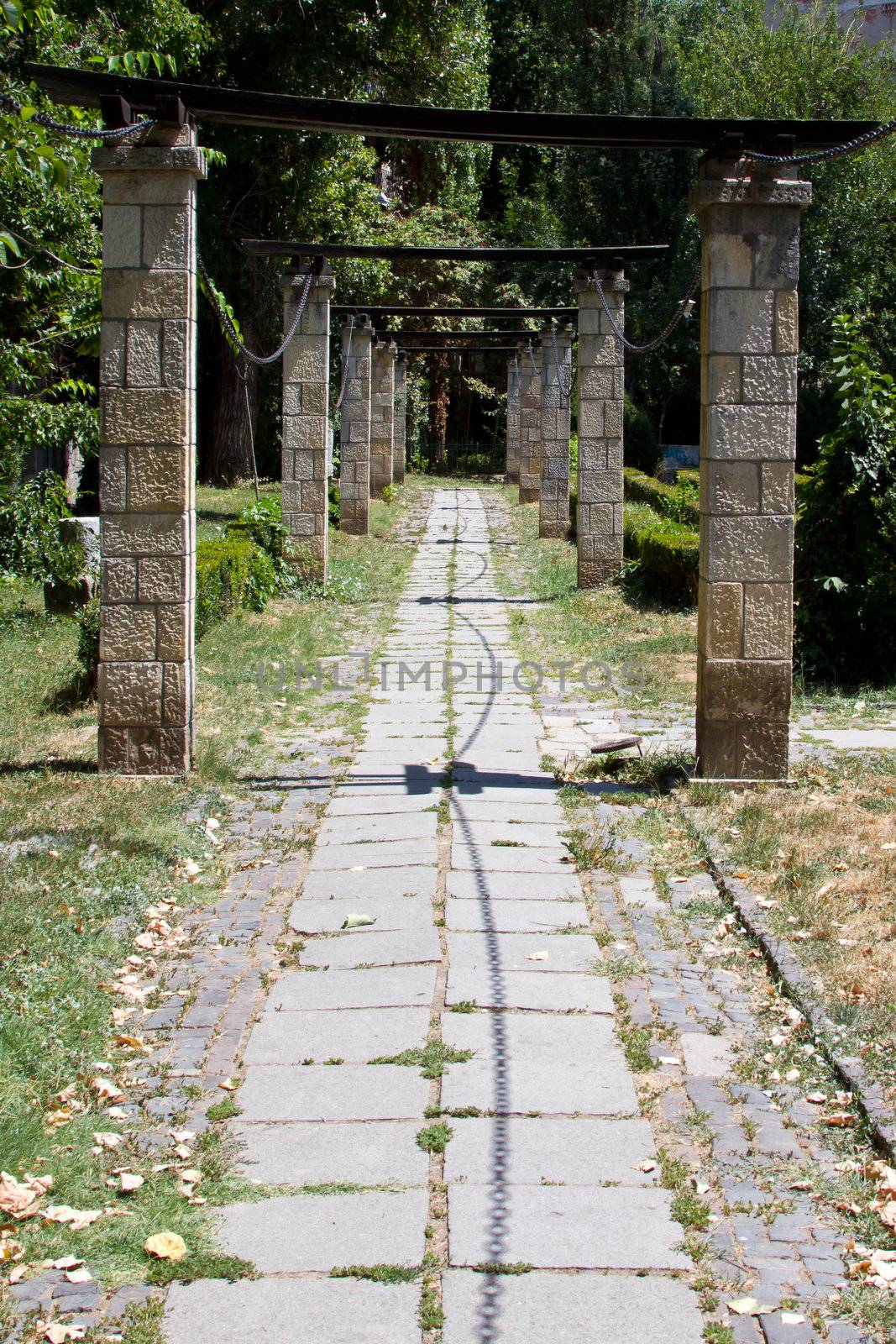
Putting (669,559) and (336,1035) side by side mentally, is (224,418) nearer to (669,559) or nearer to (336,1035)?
(669,559)

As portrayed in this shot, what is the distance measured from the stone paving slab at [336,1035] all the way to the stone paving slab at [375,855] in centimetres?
136

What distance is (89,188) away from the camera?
387 inches

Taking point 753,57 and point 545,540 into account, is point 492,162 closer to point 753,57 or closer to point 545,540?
point 753,57

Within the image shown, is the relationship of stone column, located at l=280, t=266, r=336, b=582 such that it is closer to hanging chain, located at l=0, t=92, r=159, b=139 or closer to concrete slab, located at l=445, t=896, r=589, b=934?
hanging chain, located at l=0, t=92, r=159, b=139

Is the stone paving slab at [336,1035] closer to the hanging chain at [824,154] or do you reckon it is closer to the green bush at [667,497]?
the hanging chain at [824,154]

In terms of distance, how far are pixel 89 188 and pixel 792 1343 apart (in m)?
9.10

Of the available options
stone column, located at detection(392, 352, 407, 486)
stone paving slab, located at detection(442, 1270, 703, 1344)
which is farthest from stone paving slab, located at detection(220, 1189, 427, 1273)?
stone column, located at detection(392, 352, 407, 486)

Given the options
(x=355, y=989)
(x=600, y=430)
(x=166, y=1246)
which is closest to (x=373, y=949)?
(x=355, y=989)

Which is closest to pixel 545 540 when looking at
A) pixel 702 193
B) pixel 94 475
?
pixel 94 475

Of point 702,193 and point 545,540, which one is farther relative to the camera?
point 545,540

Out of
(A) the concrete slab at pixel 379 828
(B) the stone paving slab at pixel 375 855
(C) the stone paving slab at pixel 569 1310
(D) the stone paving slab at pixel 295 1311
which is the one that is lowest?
(D) the stone paving slab at pixel 295 1311

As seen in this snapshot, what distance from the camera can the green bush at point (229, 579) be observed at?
9.88m

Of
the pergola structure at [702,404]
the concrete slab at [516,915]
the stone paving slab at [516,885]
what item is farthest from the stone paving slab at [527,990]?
the pergola structure at [702,404]

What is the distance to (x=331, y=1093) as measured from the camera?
3.57 metres
